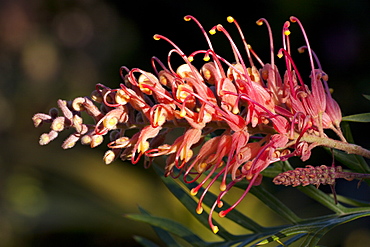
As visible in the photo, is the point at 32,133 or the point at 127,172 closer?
the point at 127,172

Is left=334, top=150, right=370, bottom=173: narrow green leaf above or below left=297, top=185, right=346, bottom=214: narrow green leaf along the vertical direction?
above

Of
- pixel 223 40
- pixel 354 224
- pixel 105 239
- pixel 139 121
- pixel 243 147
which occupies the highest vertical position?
pixel 139 121

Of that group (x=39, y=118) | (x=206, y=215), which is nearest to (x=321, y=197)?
(x=206, y=215)

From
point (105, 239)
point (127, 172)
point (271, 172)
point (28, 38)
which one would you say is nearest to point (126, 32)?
point (28, 38)

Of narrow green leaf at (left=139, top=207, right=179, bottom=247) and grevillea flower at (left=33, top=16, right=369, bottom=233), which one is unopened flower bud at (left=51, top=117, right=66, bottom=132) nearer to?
grevillea flower at (left=33, top=16, right=369, bottom=233)

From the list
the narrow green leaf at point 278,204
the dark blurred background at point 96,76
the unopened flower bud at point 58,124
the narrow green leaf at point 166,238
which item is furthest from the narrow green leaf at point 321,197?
the dark blurred background at point 96,76

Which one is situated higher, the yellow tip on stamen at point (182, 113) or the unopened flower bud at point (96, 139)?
the unopened flower bud at point (96, 139)

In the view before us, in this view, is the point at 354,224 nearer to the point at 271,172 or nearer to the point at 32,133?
the point at 271,172

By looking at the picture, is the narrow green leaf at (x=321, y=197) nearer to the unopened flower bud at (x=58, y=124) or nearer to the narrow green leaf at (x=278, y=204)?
the narrow green leaf at (x=278, y=204)

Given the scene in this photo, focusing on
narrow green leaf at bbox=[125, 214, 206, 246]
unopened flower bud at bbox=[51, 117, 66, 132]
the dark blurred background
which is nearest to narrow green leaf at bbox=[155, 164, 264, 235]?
narrow green leaf at bbox=[125, 214, 206, 246]
